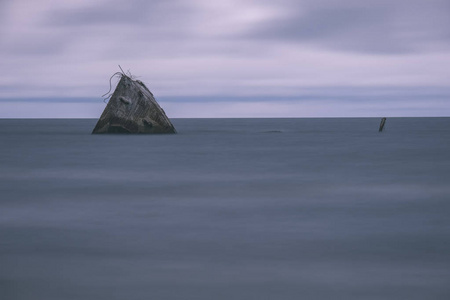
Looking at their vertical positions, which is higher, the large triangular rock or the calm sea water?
the large triangular rock

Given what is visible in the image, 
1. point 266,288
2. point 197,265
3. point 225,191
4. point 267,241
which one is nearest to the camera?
point 266,288

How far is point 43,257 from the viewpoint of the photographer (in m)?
9.14

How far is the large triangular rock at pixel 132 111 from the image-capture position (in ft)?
158

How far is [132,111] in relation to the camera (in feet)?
161

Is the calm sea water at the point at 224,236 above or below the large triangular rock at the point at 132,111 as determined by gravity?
below

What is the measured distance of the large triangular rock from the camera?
4822 centimetres

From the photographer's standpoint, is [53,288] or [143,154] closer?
[53,288]

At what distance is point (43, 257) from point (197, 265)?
221 centimetres

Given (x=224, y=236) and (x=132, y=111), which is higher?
(x=132, y=111)

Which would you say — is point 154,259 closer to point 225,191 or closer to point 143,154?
point 225,191

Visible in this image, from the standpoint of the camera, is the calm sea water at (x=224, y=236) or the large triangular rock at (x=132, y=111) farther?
the large triangular rock at (x=132, y=111)

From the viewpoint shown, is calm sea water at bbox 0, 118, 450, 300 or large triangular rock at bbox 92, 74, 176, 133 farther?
large triangular rock at bbox 92, 74, 176, 133

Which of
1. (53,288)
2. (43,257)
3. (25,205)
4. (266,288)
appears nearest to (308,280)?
(266,288)

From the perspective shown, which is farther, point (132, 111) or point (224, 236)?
point (132, 111)
